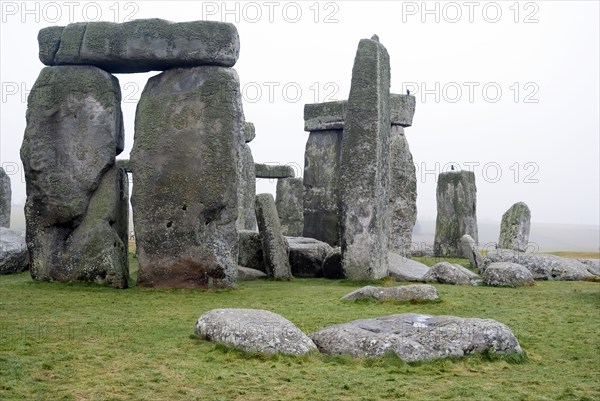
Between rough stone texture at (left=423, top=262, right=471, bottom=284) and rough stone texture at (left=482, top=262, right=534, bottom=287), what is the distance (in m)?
0.37

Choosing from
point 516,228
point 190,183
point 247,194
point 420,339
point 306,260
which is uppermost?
point 190,183

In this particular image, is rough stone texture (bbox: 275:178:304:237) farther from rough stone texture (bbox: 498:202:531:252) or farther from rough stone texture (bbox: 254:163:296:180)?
rough stone texture (bbox: 498:202:531:252)

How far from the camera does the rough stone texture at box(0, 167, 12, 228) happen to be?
2075cm

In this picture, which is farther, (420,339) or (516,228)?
(516,228)

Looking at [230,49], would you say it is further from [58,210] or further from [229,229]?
[58,210]

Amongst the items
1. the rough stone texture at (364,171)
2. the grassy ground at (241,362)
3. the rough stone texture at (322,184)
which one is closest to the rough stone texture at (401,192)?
the rough stone texture at (322,184)

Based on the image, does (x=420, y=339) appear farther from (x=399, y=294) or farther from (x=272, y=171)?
(x=272, y=171)

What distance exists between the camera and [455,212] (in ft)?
77.9

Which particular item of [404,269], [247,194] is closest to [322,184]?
[247,194]

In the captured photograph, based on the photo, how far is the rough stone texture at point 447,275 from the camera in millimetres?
14602

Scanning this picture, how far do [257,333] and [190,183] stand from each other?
5964 mm

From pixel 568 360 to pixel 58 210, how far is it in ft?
27.2

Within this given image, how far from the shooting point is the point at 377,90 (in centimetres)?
1467

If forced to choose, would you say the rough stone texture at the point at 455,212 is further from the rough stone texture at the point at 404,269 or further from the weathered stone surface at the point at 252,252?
the weathered stone surface at the point at 252,252
